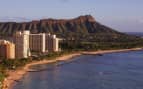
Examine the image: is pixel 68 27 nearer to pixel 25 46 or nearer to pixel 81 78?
pixel 25 46

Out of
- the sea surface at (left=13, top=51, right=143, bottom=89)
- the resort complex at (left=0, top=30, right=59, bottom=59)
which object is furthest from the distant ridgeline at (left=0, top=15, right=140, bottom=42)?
the sea surface at (left=13, top=51, right=143, bottom=89)

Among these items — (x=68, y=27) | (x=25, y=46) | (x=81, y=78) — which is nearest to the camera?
(x=81, y=78)

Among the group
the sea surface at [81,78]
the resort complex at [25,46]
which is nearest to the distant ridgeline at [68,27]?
the resort complex at [25,46]

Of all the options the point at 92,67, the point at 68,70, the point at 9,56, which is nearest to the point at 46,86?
the point at 68,70

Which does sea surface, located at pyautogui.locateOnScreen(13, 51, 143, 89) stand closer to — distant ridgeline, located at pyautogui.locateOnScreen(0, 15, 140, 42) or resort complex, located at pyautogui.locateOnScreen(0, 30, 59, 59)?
resort complex, located at pyautogui.locateOnScreen(0, 30, 59, 59)

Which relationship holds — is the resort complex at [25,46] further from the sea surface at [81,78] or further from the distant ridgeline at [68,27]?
the distant ridgeline at [68,27]

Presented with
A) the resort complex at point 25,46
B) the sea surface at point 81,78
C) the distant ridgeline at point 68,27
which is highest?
the distant ridgeline at point 68,27

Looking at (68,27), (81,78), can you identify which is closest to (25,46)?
(81,78)

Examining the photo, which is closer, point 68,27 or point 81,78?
point 81,78
